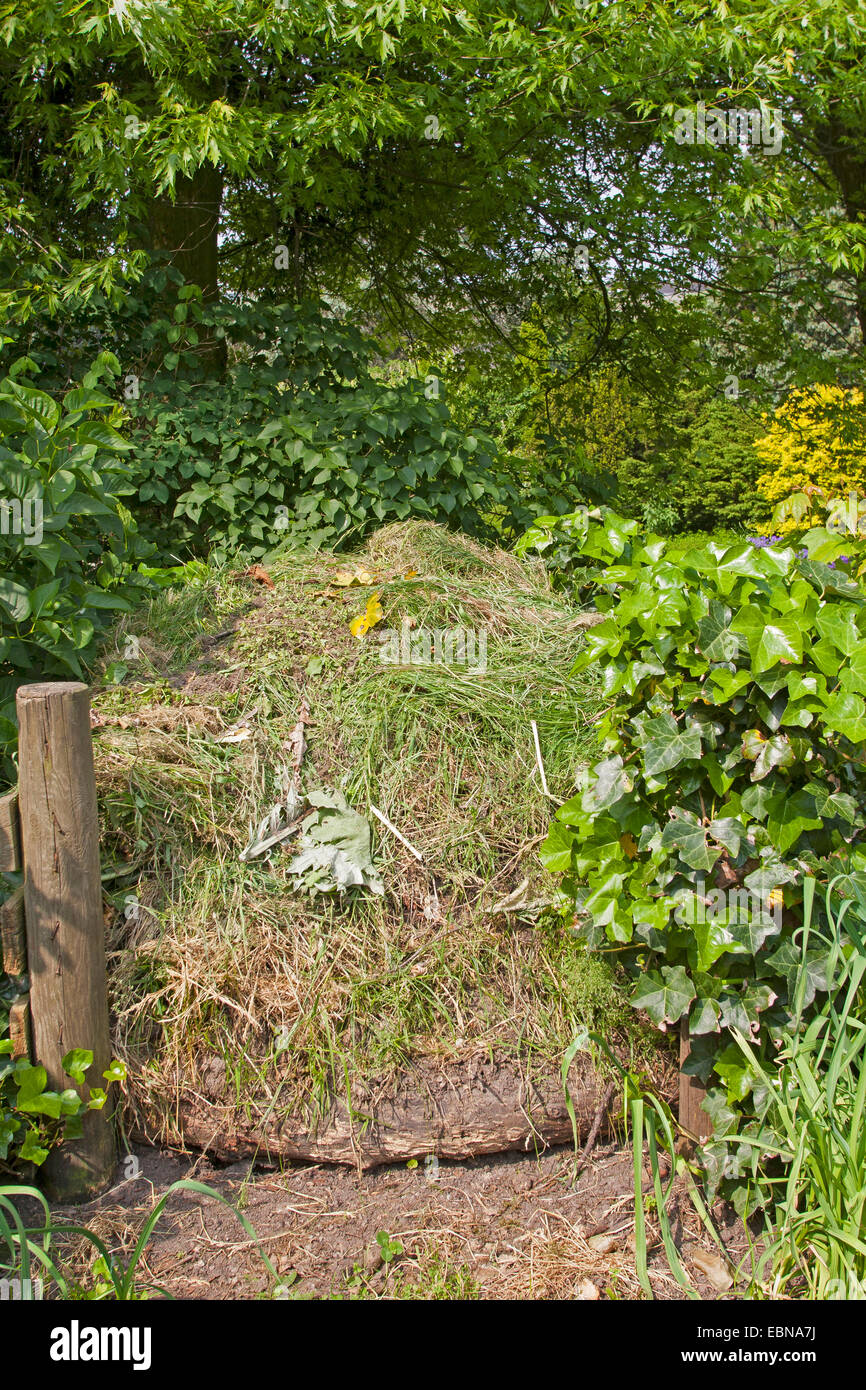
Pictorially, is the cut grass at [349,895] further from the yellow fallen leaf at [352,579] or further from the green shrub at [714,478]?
the green shrub at [714,478]

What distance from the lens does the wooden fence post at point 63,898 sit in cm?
236

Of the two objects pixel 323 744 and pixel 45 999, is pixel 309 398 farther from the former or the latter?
pixel 45 999

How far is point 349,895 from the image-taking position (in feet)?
9.24

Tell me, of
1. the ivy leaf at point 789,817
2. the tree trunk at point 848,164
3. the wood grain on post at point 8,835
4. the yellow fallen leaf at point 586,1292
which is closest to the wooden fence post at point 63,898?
the wood grain on post at point 8,835

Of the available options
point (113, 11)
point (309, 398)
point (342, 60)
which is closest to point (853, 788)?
point (309, 398)

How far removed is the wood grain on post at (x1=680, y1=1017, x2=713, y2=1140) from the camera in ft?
8.13

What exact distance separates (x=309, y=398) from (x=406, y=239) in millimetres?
2072

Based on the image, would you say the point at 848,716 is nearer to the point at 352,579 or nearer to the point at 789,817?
the point at 789,817

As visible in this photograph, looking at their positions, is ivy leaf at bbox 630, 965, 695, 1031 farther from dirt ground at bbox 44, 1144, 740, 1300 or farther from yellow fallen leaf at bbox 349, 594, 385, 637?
yellow fallen leaf at bbox 349, 594, 385, 637

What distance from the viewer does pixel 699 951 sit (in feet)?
7.27

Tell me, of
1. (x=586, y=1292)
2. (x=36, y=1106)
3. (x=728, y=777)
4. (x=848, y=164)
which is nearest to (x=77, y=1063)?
(x=36, y=1106)

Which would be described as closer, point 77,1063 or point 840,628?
point 840,628

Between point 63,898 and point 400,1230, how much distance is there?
115 centimetres

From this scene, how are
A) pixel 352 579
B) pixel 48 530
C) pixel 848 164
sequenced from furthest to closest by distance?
pixel 848 164
pixel 352 579
pixel 48 530
